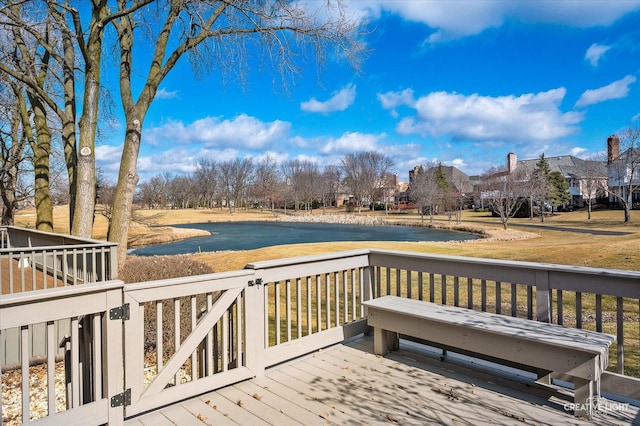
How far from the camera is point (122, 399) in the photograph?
2609mm

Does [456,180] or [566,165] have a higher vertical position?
[566,165]

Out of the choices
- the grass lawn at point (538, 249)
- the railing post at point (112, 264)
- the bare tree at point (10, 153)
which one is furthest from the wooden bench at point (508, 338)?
the bare tree at point (10, 153)

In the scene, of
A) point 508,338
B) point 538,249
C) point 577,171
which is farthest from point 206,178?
point 508,338

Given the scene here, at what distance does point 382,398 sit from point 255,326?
46.8 inches

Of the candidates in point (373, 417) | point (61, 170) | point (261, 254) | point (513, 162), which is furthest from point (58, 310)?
point (513, 162)

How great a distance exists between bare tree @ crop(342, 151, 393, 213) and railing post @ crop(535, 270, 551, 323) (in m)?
62.3

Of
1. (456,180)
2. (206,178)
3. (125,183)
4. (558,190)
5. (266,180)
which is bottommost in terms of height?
(125,183)

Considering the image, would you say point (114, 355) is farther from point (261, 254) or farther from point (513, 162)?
point (513, 162)

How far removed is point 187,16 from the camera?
29.3ft

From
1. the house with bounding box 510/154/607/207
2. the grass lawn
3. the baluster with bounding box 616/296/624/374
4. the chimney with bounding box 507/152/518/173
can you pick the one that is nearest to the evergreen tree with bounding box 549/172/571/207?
the house with bounding box 510/154/607/207

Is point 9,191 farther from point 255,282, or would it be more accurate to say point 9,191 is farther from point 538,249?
point 538,249

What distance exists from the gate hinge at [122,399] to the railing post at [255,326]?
0.95 meters

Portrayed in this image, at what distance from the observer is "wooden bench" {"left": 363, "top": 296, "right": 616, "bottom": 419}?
2682mm

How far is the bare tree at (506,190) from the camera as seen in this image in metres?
36.4
